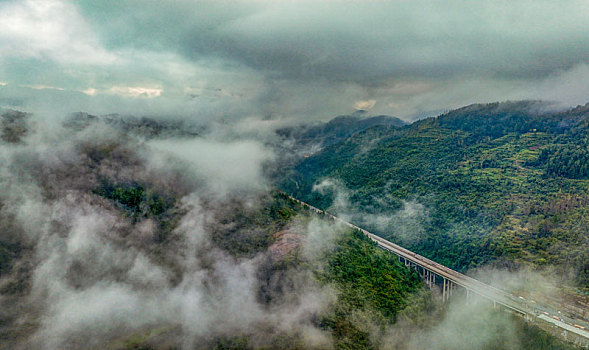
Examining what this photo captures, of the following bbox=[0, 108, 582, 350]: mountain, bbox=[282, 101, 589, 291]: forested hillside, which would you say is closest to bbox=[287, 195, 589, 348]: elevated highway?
bbox=[0, 108, 582, 350]: mountain

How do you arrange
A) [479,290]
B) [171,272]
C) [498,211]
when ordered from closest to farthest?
[171,272], [479,290], [498,211]

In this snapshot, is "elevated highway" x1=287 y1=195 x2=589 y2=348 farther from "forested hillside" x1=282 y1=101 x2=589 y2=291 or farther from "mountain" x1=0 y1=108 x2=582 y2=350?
"forested hillside" x1=282 y1=101 x2=589 y2=291

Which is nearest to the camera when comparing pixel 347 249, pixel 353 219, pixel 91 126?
pixel 347 249

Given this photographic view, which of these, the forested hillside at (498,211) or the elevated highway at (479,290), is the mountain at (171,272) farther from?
the forested hillside at (498,211)

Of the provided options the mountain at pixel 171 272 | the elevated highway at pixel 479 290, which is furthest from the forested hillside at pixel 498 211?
the mountain at pixel 171 272

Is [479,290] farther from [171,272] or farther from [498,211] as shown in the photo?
[171,272]

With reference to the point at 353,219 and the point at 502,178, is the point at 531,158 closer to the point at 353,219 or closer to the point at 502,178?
the point at 502,178

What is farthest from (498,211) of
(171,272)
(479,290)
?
(171,272)

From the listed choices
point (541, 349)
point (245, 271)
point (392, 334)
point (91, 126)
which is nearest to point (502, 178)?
point (541, 349)
